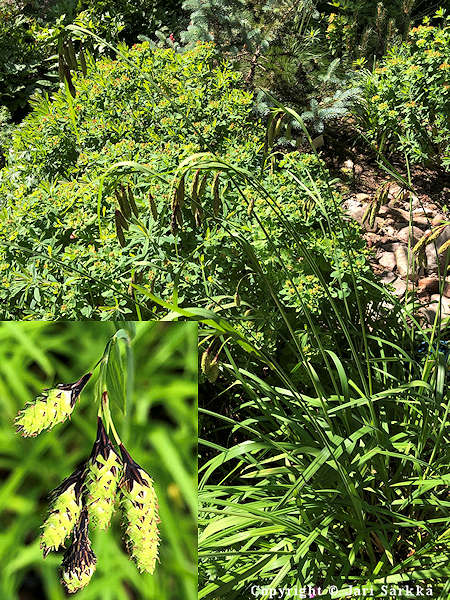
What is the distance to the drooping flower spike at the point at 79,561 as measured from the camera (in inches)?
32.8

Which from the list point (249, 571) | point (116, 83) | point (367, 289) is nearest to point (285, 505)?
point (249, 571)

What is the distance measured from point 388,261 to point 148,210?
6.36ft

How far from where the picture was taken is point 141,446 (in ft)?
3.00

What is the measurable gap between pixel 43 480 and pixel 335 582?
1276mm

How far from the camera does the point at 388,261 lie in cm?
395

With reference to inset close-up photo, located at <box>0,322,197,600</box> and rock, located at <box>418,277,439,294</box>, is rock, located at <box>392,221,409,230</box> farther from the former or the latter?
inset close-up photo, located at <box>0,322,197,600</box>

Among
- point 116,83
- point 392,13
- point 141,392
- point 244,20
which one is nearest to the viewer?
point 141,392

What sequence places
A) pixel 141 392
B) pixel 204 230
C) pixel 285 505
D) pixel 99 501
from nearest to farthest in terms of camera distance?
pixel 99 501 < pixel 141 392 < pixel 285 505 < pixel 204 230

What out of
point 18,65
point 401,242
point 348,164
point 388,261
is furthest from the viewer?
point 18,65

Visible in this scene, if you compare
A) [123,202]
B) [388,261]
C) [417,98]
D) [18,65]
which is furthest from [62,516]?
[18,65]

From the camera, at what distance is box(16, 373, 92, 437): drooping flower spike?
2.86 feet

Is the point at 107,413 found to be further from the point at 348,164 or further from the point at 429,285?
the point at 348,164

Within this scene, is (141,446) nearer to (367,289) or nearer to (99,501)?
(99,501)

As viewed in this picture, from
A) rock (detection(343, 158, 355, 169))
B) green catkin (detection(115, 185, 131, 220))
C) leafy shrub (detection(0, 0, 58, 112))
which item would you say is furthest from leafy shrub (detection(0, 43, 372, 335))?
leafy shrub (detection(0, 0, 58, 112))
